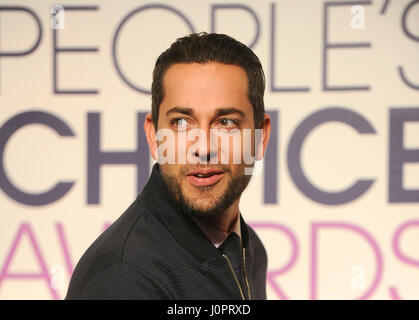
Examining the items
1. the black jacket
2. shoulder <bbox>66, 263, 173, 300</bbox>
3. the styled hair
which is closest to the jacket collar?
the black jacket

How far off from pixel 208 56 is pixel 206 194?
325mm

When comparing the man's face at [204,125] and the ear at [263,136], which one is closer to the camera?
the man's face at [204,125]

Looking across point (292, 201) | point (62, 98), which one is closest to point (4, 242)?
point (62, 98)

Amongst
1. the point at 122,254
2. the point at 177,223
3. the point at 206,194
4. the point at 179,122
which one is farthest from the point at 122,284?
the point at 179,122

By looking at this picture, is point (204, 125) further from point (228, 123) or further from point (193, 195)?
point (193, 195)

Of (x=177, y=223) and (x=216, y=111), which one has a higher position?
(x=216, y=111)

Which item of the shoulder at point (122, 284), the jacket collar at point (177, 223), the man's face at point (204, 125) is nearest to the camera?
the shoulder at point (122, 284)

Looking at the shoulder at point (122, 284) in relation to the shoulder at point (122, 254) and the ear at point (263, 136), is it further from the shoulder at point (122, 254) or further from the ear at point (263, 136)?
the ear at point (263, 136)

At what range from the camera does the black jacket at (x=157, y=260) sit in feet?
2.89

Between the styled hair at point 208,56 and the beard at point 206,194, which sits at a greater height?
the styled hair at point 208,56

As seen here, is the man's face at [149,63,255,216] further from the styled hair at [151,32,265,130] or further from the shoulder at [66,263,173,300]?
the shoulder at [66,263,173,300]

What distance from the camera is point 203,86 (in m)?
1.15

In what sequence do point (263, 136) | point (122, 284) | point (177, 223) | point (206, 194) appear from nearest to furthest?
1. point (122, 284)
2. point (177, 223)
3. point (206, 194)
4. point (263, 136)

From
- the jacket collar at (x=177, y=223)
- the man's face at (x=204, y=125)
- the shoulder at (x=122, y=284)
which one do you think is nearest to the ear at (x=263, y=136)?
the man's face at (x=204, y=125)
